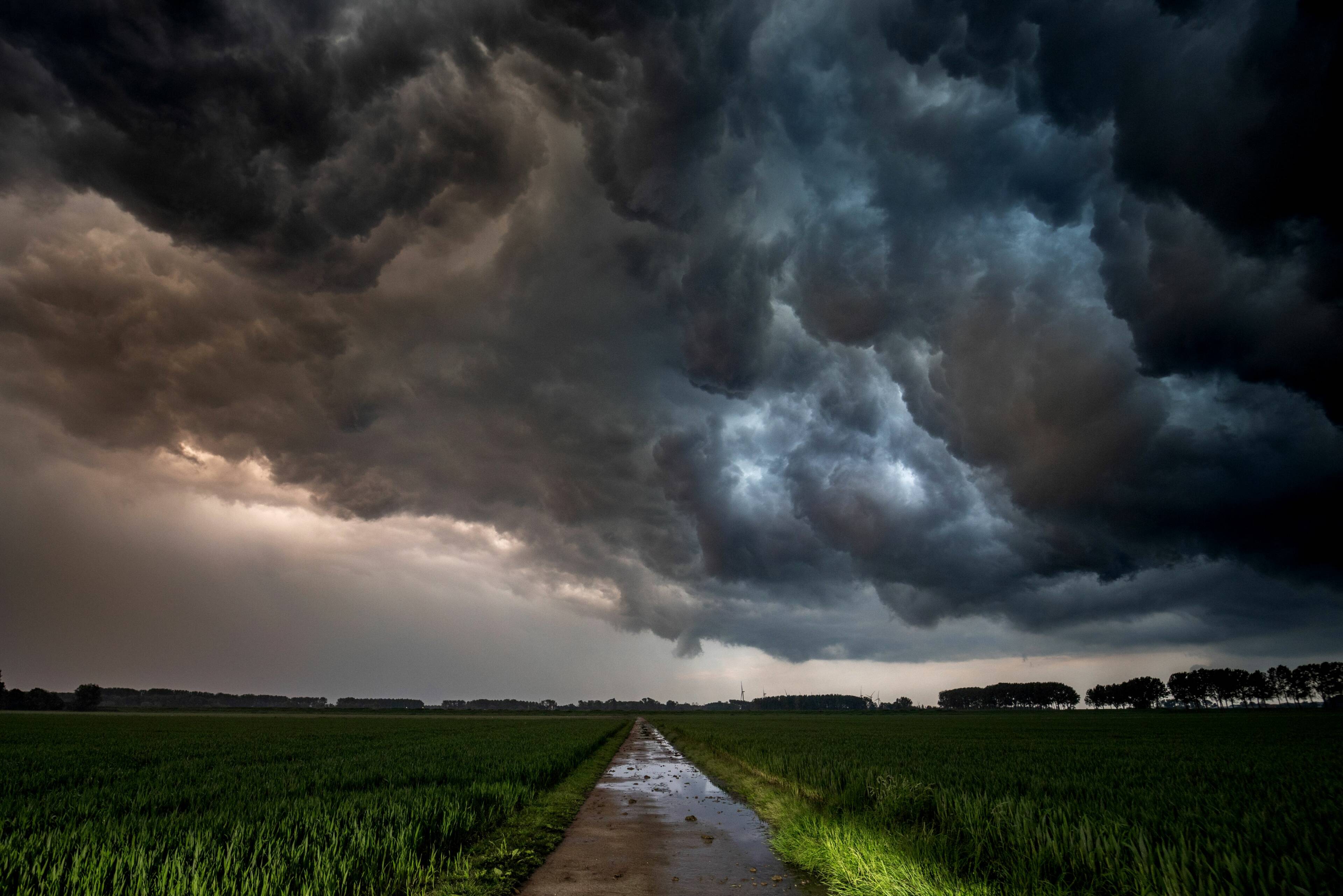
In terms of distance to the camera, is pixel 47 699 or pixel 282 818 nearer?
pixel 282 818

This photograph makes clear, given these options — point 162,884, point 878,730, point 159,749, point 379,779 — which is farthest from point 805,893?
point 878,730

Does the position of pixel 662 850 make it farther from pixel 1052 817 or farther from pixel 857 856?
pixel 1052 817

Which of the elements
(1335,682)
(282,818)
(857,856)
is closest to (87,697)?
(282,818)

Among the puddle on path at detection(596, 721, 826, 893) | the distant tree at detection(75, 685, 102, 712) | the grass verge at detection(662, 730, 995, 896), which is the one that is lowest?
the distant tree at detection(75, 685, 102, 712)

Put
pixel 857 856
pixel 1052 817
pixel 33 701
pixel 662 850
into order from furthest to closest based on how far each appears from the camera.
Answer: pixel 33 701 < pixel 662 850 < pixel 1052 817 < pixel 857 856

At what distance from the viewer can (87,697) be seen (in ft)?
639

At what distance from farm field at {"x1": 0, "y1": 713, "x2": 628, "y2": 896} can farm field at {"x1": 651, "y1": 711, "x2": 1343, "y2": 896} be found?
5920 mm

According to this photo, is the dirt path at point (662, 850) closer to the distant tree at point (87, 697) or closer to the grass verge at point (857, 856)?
the grass verge at point (857, 856)

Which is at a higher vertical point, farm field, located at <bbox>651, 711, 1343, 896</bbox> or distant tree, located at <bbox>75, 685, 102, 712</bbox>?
farm field, located at <bbox>651, 711, 1343, 896</bbox>

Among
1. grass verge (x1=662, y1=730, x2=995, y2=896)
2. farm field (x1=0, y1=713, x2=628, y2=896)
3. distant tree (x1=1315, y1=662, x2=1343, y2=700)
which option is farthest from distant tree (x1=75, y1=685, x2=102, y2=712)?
distant tree (x1=1315, y1=662, x2=1343, y2=700)

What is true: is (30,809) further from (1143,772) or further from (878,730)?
(878,730)

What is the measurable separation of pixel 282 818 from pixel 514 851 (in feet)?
16.5

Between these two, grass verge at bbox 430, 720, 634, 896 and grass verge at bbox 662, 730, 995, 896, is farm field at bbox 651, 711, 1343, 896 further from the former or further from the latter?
grass verge at bbox 430, 720, 634, 896

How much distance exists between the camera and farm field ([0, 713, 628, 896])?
25.6ft
